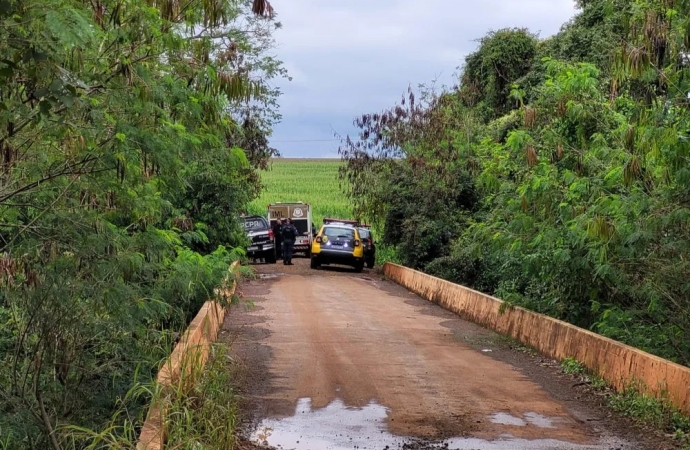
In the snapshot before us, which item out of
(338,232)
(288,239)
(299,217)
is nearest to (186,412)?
(338,232)

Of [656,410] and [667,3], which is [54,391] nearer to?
[656,410]

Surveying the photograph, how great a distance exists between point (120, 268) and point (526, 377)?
19.8 ft

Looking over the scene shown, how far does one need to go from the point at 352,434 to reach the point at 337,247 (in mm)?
25904

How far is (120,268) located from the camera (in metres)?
9.04

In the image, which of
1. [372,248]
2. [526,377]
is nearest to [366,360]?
[526,377]

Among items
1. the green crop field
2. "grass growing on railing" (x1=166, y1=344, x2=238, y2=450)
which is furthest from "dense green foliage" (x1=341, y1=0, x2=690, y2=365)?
the green crop field

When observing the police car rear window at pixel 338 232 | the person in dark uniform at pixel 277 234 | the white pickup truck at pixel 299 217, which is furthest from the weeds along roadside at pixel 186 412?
the white pickup truck at pixel 299 217

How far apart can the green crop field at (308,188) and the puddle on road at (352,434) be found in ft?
118

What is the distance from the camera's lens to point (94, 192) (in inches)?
341

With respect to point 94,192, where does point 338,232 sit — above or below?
below

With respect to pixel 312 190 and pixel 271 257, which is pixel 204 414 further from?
pixel 312 190

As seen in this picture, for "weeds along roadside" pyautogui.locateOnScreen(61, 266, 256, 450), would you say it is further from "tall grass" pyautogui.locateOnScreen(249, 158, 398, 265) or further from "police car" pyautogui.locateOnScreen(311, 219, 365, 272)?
"tall grass" pyautogui.locateOnScreen(249, 158, 398, 265)

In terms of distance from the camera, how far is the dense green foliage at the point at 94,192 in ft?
25.2

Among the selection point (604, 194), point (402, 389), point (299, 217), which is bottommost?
point (402, 389)
